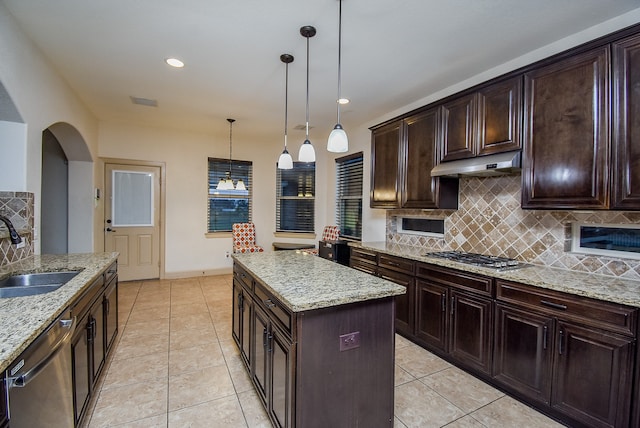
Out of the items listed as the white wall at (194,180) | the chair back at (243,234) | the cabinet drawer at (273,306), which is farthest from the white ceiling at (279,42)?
the chair back at (243,234)

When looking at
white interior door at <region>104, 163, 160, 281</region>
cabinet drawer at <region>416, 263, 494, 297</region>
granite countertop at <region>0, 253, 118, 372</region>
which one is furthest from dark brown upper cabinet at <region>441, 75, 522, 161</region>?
white interior door at <region>104, 163, 160, 281</region>

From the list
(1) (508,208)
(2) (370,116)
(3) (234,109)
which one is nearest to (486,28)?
(1) (508,208)

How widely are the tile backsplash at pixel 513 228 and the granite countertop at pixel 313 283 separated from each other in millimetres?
1608

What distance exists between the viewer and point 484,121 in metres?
2.66

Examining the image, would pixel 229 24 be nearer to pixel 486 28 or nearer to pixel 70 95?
pixel 486 28

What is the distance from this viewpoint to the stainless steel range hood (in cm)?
238

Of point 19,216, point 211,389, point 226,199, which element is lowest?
point 211,389

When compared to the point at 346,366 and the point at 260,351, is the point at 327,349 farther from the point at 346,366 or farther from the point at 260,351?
the point at 260,351

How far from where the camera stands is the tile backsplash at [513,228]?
2.21 metres

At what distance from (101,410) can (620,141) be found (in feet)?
12.4

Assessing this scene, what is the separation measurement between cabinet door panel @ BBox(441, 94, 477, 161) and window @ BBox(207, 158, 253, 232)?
3896mm

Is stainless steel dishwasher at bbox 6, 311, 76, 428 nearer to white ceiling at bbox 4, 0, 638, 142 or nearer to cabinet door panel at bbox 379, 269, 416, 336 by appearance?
white ceiling at bbox 4, 0, 638, 142

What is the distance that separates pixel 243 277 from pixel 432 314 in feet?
5.84

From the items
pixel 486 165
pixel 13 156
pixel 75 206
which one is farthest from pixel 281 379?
pixel 75 206
